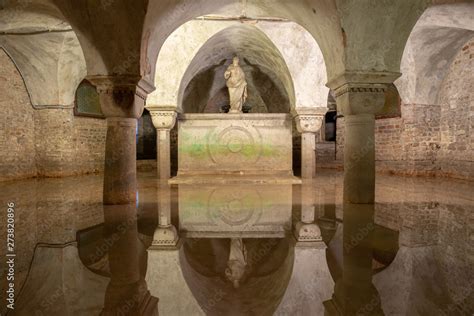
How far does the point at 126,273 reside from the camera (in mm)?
2238

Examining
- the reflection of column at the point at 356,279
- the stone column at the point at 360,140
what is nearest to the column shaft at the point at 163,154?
the stone column at the point at 360,140

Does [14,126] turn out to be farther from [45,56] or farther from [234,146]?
[234,146]

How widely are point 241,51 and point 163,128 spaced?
5.10m

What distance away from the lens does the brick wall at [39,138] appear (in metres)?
9.07

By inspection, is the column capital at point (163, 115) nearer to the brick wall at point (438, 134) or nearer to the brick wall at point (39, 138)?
the brick wall at point (39, 138)

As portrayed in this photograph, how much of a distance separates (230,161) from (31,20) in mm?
5574

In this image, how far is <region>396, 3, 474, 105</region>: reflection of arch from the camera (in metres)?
7.31

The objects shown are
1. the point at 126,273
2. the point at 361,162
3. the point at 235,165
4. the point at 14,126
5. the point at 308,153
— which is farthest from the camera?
the point at 308,153

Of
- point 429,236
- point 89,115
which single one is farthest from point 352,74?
point 89,115

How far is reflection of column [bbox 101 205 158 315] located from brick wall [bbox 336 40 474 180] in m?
9.09

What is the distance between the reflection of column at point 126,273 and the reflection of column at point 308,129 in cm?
669

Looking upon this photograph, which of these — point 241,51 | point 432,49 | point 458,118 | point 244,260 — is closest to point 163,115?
point 241,51

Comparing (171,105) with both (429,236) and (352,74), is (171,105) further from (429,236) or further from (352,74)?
(429,236)

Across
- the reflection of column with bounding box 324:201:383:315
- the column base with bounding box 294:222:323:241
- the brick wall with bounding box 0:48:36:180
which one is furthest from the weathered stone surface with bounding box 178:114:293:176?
the reflection of column with bounding box 324:201:383:315
